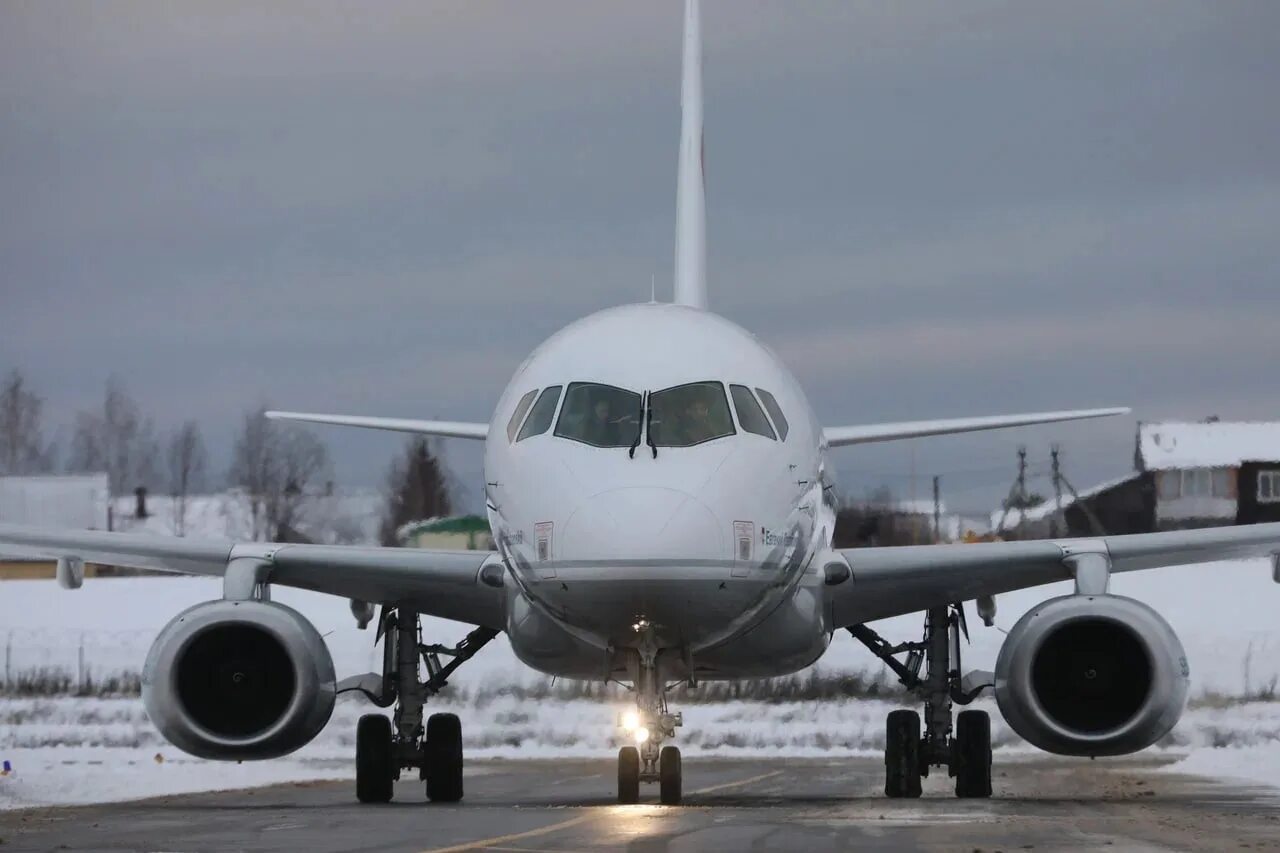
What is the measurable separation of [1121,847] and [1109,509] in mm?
42799

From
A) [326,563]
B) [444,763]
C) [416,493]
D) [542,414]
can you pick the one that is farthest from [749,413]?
[416,493]

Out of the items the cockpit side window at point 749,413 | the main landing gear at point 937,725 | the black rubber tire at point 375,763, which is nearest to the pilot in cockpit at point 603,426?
the cockpit side window at point 749,413

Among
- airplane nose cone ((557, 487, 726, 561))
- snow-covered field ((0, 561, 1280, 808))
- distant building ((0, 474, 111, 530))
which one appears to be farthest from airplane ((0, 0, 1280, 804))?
distant building ((0, 474, 111, 530))

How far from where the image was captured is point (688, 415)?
1577 cm

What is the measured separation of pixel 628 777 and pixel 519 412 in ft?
10.8

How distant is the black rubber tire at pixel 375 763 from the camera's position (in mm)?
19625

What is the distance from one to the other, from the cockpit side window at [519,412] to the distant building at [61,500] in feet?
139

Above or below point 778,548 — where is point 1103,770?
below

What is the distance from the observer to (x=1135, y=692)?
17.7 metres

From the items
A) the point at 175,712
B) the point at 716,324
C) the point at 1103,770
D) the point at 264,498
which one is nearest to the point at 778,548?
the point at 716,324

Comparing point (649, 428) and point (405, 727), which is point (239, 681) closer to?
point (405, 727)

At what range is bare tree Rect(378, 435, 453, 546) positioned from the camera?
4419 centimetres

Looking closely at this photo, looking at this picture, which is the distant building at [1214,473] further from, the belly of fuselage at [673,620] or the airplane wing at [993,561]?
the belly of fuselage at [673,620]

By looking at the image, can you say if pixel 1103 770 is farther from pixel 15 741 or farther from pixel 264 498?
pixel 264 498
